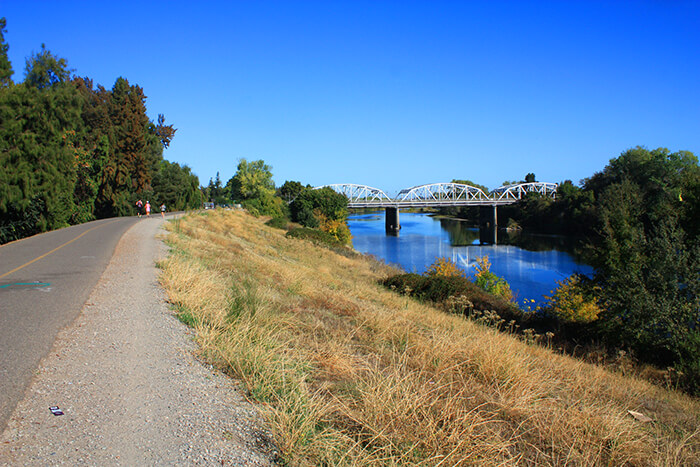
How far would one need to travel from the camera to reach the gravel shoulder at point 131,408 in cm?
323

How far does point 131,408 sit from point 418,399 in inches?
101

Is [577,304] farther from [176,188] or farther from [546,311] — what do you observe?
[176,188]

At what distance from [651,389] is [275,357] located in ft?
25.3

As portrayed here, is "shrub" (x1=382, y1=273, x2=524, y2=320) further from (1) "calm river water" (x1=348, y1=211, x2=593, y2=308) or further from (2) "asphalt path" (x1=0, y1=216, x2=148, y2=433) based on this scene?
(2) "asphalt path" (x1=0, y1=216, x2=148, y2=433)

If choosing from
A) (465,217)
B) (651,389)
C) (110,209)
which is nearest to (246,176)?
(110,209)

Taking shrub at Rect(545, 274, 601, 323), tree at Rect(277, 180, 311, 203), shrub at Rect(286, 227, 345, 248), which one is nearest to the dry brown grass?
shrub at Rect(545, 274, 601, 323)

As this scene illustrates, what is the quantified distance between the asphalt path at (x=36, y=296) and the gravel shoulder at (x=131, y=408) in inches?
6.8

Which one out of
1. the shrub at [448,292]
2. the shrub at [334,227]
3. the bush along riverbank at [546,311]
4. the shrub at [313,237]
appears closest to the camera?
the bush along riverbank at [546,311]

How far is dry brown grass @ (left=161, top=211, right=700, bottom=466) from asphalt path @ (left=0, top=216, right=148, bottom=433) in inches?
69.3

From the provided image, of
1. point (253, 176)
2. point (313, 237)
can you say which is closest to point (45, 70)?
point (313, 237)

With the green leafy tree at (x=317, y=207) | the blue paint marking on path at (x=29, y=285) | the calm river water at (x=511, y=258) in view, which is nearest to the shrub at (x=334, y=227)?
the green leafy tree at (x=317, y=207)

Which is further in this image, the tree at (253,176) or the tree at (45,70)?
the tree at (253,176)

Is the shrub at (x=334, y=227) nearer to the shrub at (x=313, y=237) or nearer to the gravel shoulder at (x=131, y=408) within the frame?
the shrub at (x=313, y=237)

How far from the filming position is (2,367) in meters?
4.66
